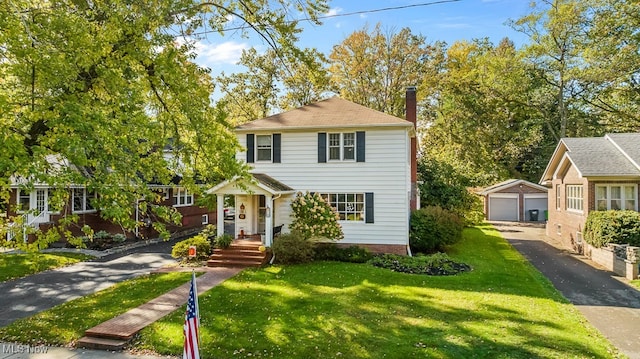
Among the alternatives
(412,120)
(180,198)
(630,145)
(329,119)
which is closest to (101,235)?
(180,198)

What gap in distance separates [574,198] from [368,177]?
11898mm

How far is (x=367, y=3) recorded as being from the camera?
→ 12.0m

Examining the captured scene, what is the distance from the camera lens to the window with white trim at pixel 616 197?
57.4 feet

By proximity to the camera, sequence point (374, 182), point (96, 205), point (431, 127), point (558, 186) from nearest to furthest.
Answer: point (96, 205)
point (374, 182)
point (558, 186)
point (431, 127)

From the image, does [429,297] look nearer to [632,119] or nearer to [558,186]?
[558,186]

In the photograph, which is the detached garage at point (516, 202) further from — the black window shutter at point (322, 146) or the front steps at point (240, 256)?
the front steps at point (240, 256)

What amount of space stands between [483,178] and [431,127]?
24.4ft

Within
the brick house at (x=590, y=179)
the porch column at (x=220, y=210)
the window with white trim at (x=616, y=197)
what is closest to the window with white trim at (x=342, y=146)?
the porch column at (x=220, y=210)

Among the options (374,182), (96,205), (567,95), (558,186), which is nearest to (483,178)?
(567,95)

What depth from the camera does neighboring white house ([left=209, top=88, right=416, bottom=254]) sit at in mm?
16738

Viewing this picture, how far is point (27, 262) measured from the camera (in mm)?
15117

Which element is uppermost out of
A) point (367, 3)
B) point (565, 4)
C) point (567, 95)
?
point (565, 4)

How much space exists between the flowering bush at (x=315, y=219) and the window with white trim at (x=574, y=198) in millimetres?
12494

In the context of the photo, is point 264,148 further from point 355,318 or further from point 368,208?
point 355,318
